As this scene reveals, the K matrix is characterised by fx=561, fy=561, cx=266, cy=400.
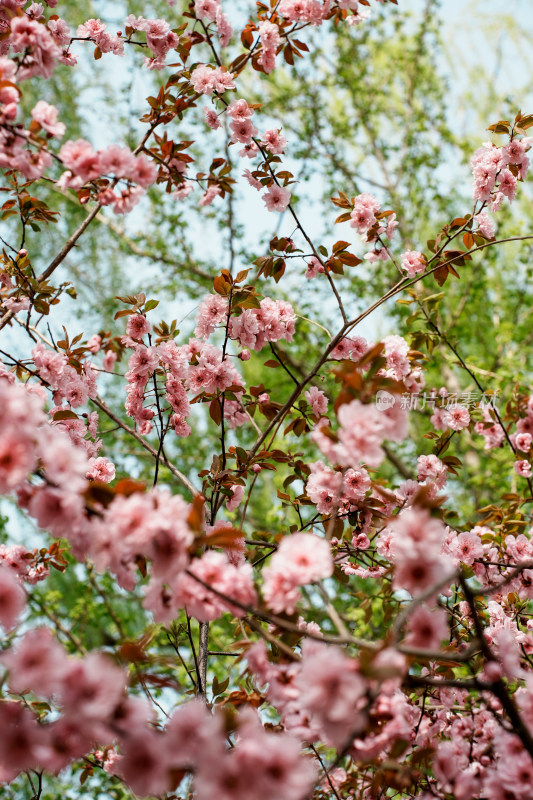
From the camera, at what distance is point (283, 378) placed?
623 centimetres

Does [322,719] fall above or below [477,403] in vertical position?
below

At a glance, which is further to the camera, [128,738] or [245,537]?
[245,537]

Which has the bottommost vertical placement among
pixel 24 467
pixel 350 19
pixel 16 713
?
pixel 16 713

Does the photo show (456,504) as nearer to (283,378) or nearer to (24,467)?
(283,378)

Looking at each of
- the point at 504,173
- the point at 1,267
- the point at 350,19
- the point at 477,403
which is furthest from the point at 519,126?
the point at 1,267

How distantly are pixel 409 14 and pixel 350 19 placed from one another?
4242 mm

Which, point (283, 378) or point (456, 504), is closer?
point (456, 504)

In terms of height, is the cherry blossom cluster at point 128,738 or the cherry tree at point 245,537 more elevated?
the cherry tree at point 245,537

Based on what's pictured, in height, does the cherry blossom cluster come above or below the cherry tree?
below

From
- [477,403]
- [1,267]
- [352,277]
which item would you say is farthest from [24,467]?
[352,277]

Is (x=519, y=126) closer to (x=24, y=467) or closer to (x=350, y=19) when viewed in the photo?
(x=350, y=19)

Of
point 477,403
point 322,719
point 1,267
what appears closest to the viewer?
point 322,719

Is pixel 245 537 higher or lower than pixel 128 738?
higher

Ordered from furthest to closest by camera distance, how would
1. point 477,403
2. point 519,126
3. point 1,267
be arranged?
1. point 477,403
2. point 1,267
3. point 519,126
